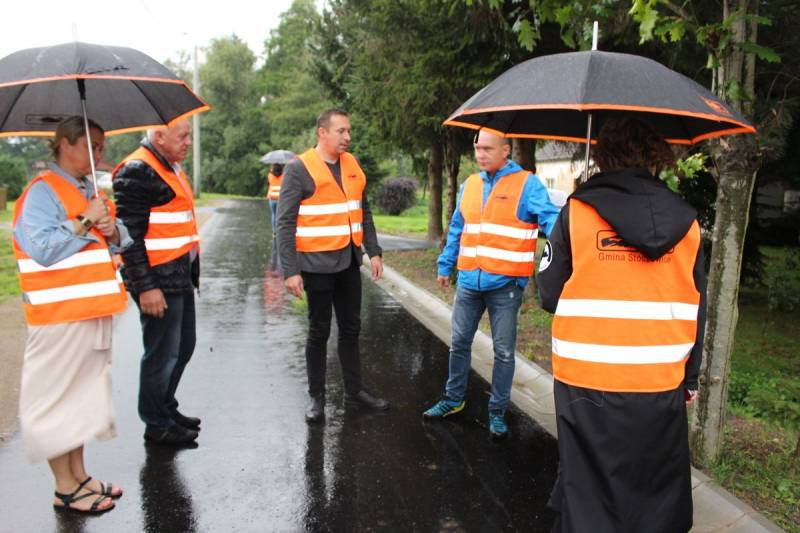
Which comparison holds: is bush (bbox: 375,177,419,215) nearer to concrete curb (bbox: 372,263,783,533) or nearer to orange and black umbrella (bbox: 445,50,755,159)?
concrete curb (bbox: 372,263,783,533)

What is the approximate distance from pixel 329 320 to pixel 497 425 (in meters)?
1.37

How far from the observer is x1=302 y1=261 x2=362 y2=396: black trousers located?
4.76 metres

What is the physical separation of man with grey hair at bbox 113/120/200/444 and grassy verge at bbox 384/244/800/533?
10.9ft

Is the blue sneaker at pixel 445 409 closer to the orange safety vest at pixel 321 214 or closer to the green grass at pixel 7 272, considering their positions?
the orange safety vest at pixel 321 214

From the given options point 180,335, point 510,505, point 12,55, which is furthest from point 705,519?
point 12,55

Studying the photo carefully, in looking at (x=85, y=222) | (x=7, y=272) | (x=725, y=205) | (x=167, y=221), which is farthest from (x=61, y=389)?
(x=7, y=272)

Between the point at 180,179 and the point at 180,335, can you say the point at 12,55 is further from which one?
the point at 180,335

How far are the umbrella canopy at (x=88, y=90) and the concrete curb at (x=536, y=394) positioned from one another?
10.8ft

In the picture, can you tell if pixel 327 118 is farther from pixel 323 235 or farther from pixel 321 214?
pixel 323 235

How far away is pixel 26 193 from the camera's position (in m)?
3.31

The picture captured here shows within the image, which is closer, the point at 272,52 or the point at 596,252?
the point at 596,252

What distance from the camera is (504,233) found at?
Answer: 172 inches

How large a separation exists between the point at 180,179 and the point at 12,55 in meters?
1.20

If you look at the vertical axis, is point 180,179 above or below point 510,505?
above
